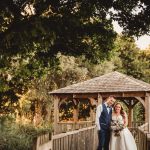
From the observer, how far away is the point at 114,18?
47.4 feet

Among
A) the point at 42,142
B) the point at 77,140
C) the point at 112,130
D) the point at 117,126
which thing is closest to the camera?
the point at 42,142

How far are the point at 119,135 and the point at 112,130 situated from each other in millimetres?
267

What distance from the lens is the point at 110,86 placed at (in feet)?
91.2

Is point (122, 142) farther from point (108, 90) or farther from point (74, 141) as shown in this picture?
point (108, 90)

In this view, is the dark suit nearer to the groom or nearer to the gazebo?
the groom

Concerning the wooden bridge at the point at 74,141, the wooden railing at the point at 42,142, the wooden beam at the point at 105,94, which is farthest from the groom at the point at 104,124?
the wooden beam at the point at 105,94

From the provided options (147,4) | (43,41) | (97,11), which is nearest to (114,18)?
(97,11)

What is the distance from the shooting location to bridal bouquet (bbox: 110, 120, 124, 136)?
1299 cm

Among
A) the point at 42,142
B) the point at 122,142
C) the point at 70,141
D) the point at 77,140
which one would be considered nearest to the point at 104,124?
the point at 122,142

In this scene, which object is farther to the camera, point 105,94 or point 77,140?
point 105,94

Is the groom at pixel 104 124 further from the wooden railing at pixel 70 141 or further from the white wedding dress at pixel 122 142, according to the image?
the wooden railing at pixel 70 141

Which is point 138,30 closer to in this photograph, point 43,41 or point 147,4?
point 147,4

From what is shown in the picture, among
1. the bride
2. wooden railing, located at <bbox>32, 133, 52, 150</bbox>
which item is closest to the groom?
the bride

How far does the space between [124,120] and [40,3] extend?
4.33 metres
